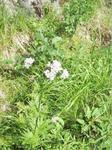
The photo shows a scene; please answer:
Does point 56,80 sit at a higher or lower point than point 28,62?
lower

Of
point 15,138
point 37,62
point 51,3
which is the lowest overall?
point 15,138

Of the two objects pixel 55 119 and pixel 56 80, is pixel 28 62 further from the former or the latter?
pixel 55 119

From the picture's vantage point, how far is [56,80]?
491cm

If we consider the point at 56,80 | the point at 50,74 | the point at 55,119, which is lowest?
the point at 55,119

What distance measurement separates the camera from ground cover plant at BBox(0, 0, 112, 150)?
14.5 feet

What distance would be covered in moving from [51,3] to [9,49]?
99 centimetres

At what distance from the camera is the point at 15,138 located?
4371 mm

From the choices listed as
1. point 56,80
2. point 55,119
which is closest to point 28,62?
point 56,80

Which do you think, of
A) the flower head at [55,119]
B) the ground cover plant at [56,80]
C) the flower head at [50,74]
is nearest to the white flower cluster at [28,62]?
the ground cover plant at [56,80]

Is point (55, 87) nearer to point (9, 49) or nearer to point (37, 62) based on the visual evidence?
point (37, 62)

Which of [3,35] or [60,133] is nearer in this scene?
[60,133]

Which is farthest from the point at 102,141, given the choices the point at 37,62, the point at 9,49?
the point at 9,49

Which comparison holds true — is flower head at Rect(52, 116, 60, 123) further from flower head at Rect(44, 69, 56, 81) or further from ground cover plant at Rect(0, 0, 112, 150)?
flower head at Rect(44, 69, 56, 81)

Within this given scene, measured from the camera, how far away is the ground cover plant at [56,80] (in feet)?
14.5
